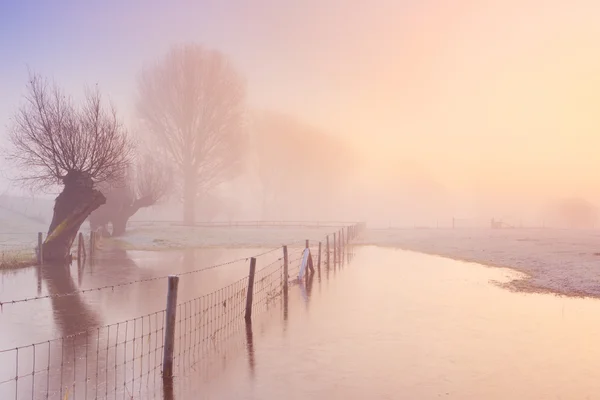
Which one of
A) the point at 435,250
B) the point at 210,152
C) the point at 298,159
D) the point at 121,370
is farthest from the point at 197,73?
the point at 121,370

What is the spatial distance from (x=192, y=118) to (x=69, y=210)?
31.8m

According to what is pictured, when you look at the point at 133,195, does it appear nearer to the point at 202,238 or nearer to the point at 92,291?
the point at 202,238

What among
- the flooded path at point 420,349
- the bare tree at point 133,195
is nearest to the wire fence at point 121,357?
the flooded path at point 420,349

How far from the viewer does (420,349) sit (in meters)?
11.7

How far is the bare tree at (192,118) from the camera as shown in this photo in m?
61.4

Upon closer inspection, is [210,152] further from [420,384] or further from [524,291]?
[420,384]

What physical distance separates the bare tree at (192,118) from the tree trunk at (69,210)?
30.1 m

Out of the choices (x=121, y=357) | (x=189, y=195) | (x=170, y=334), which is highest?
(x=189, y=195)

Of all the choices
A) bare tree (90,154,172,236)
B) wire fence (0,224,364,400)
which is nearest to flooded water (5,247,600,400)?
wire fence (0,224,364,400)

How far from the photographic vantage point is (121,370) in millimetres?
9883

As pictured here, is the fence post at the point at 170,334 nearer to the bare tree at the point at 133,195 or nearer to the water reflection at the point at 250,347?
the water reflection at the point at 250,347

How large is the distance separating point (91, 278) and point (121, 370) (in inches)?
616

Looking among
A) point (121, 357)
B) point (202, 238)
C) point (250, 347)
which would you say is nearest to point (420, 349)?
point (250, 347)

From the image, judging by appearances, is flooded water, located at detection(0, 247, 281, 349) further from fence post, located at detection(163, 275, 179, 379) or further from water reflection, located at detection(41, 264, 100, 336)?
fence post, located at detection(163, 275, 179, 379)
